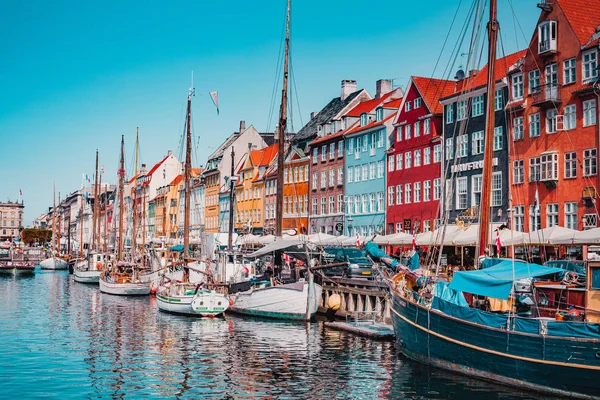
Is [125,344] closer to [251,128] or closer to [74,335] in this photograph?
[74,335]

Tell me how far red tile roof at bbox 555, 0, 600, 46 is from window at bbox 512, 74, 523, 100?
5.24m

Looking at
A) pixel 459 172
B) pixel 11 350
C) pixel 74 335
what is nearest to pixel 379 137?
pixel 459 172

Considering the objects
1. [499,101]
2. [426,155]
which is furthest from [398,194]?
[499,101]

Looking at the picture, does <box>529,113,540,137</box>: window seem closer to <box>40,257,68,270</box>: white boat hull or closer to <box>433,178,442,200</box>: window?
<box>433,178,442,200</box>: window

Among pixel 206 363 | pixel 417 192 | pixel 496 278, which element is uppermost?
pixel 417 192

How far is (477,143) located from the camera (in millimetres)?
58000

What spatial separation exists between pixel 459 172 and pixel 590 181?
14.3 m

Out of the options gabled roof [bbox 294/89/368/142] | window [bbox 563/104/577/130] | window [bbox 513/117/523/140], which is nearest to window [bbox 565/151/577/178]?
window [bbox 563/104/577/130]

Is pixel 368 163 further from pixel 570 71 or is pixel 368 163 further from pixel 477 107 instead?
pixel 570 71

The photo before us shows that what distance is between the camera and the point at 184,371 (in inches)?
1088

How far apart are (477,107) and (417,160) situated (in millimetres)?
9606

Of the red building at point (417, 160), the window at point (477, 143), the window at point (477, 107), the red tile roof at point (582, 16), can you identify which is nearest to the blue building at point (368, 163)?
the red building at point (417, 160)

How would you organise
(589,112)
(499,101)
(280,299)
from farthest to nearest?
1. (499,101)
2. (589,112)
3. (280,299)

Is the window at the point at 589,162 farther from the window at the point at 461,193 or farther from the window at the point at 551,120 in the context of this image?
the window at the point at 461,193
